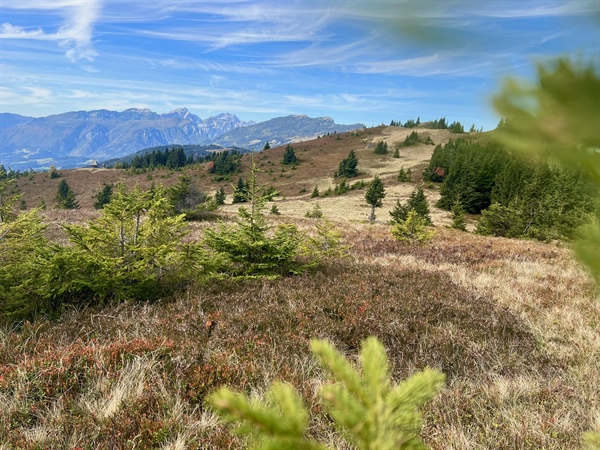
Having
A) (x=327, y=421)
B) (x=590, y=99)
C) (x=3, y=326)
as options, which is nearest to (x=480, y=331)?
(x=327, y=421)

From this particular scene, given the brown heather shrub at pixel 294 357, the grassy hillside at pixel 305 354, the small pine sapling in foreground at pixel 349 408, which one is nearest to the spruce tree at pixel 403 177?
the grassy hillside at pixel 305 354

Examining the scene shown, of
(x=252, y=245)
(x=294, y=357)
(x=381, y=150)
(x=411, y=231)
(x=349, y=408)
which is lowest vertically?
(x=411, y=231)

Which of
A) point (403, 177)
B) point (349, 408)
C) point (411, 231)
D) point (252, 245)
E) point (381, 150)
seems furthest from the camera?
point (381, 150)

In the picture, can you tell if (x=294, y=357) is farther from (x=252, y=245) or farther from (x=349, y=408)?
(x=349, y=408)

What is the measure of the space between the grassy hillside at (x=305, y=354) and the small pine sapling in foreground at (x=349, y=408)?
473mm

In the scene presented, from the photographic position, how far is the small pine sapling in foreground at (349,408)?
0.56 metres

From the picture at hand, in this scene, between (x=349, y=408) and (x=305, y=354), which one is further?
(x=305, y=354)

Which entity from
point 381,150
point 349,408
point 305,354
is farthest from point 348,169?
point 349,408

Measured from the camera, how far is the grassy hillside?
2.53m

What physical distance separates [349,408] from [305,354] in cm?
334

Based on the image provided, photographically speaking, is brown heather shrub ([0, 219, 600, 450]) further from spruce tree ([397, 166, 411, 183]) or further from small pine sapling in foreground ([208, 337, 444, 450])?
spruce tree ([397, 166, 411, 183])

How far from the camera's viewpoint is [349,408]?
25.5 inches

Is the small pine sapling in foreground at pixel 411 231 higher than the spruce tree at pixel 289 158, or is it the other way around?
the spruce tree at pixel 289 158

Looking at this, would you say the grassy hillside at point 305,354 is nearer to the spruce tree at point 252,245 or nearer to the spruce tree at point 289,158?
the spruce tree at point 252,245
